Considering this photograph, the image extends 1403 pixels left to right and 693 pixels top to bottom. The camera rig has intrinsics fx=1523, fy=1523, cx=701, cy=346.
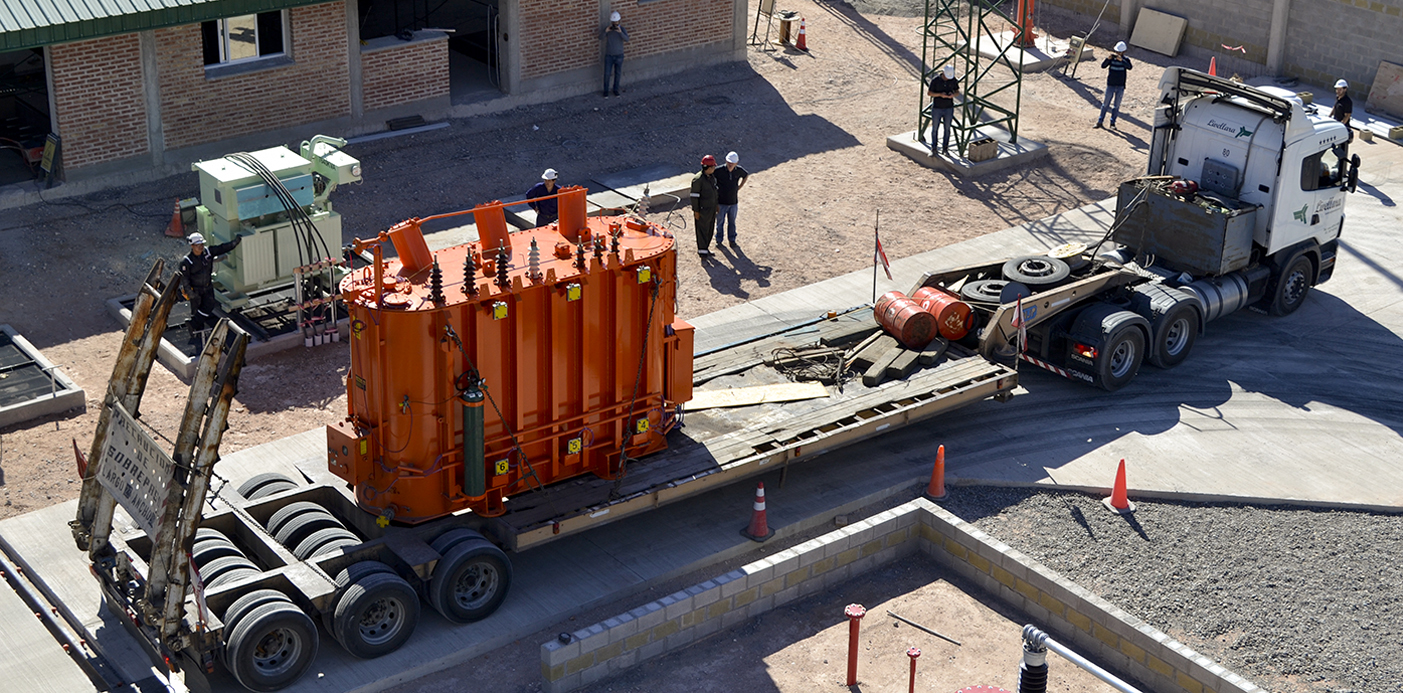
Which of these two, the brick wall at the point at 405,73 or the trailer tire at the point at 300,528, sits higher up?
the brick wall at the point at 405,73

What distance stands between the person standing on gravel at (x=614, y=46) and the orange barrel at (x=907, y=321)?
457 inches

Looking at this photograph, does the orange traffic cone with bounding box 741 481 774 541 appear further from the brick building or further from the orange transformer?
the brick building

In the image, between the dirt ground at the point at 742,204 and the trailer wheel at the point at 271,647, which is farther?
the dirt ground at the point at 742,204

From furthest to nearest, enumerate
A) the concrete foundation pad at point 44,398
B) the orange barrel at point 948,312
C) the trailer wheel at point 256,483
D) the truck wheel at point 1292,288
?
the truck wheel at point 1292,288, the orange barrel at point 948,312, the concrete foundation pad at point 44,398, the trailer wheel at point 256,483

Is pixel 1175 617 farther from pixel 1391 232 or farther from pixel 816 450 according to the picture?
pixel 1391 232

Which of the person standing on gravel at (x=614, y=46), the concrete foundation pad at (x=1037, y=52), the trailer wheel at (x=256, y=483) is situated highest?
the person standing on gravel at (x=614, y=46)

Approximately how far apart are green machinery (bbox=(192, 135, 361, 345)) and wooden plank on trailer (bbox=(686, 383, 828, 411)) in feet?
17.3

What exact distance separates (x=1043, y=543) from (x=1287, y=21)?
19510mm

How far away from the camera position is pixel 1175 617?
13.9m

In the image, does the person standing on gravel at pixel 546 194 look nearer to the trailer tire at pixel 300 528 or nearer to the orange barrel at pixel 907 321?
the orange barrel at pixel 907 321

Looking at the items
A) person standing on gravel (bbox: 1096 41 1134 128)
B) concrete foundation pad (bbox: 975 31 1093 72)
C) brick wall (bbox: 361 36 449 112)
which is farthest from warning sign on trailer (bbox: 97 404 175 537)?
concrete foundation pad (bbox: 975 31 1093 72)

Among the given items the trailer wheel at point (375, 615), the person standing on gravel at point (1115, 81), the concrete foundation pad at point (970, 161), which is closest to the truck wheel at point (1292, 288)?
the concrete foundation pad at point (970, 161)

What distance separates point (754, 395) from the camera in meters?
16.3

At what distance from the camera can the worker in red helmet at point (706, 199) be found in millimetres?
21359
